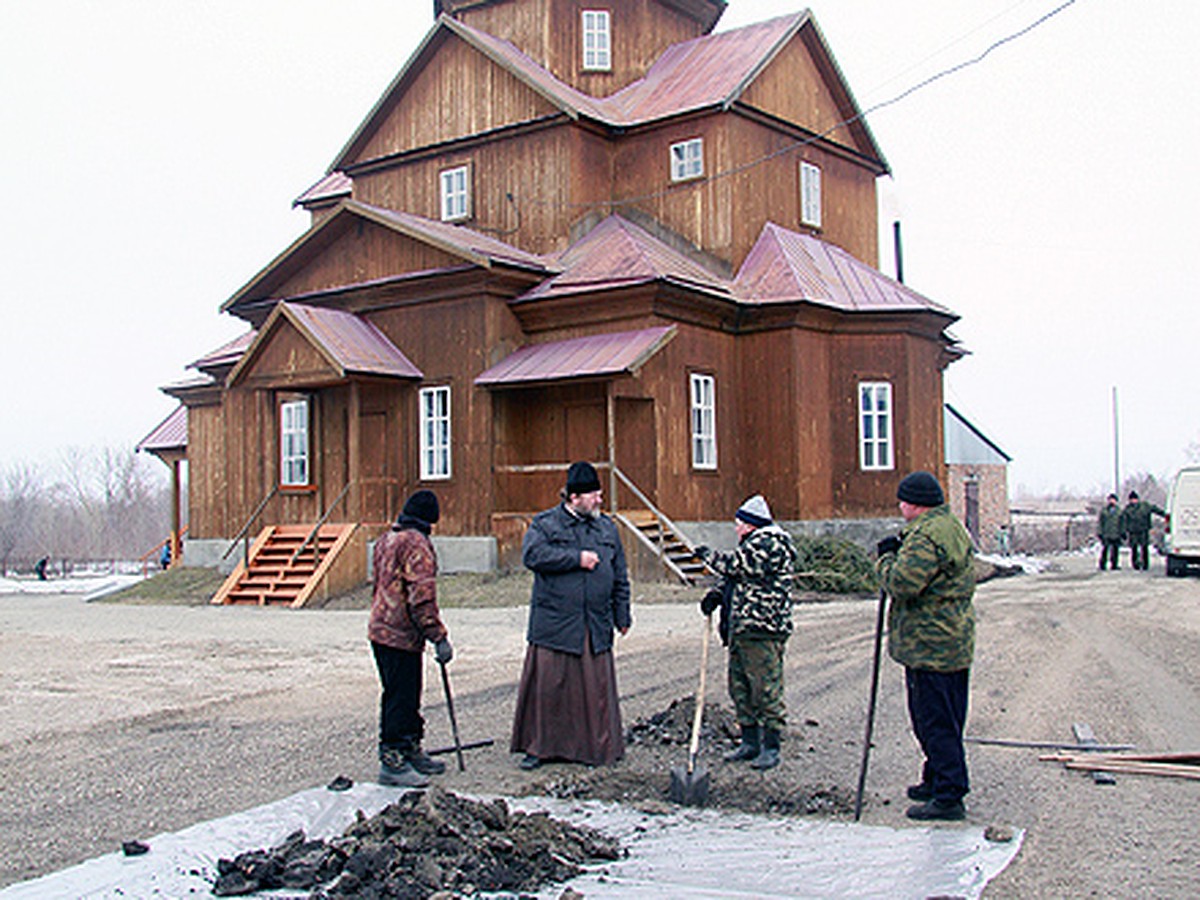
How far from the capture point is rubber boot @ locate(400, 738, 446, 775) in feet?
24.5

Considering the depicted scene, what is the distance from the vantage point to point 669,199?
78.8 feet

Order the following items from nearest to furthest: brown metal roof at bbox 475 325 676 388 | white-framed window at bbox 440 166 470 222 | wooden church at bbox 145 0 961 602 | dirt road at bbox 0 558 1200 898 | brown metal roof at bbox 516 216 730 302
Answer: dirt road at bbox 0 558 1200 898
brown metal roof at bbox 475 325 676 388
brown metal roof at bbox 516 216 730 302
wooden church at bbox 145 0 961 602
white-framed window at bbox 440 166 470 222

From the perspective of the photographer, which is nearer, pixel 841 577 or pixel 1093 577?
pixel 841 577

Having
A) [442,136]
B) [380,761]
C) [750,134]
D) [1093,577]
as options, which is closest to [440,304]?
[442,136]

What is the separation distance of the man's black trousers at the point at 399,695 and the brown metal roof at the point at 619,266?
45.2 ft

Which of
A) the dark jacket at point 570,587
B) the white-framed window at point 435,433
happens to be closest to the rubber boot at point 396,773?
the dark jacket at point 570,587

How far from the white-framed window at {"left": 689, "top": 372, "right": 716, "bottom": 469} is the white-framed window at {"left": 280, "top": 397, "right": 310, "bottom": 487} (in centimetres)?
758

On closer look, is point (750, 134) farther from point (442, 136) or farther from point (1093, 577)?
point (1093, 577)

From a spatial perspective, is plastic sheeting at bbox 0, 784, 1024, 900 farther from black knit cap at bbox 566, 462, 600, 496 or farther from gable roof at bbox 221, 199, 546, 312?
gable roof at bbox 221, 199, 546, 312

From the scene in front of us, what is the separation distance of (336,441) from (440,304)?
339 cm

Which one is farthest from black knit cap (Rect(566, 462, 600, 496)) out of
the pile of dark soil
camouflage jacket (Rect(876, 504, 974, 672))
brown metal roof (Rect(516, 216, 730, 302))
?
brown metal roof (Rect(516, 216, 730, 302))

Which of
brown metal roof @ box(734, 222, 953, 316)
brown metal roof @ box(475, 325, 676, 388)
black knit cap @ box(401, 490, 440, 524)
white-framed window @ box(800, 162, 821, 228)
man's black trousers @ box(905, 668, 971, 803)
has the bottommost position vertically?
man's black trousers @ box(905, 668, 971, 803)

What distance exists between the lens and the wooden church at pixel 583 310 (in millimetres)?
21328

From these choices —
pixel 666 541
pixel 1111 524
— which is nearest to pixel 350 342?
pixel 666 541
